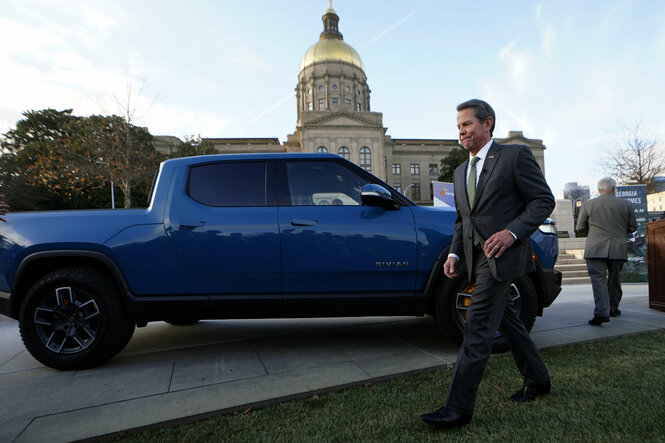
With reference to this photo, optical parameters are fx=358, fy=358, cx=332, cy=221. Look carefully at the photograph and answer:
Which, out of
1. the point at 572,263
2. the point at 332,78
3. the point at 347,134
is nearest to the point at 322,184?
the point at 572,263

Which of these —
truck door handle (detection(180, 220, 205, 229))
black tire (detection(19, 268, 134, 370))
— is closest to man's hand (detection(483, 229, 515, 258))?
truck door handle (detection(180, 220, 205, 229))

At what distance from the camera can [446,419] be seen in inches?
75.7

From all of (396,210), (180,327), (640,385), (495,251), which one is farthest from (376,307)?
(180,327)

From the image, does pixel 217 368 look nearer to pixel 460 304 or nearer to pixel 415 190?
pixel 460 304

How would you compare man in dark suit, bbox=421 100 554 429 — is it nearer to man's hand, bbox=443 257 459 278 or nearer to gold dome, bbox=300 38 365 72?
→ man's hand, bbox=443 257 459 278

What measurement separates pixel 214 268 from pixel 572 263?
1380 cm

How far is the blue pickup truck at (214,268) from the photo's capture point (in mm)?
3041

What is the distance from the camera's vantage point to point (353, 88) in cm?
8069

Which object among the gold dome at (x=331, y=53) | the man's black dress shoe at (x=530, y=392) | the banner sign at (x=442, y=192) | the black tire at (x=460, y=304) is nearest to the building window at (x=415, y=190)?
the gold dome at (x=331, y=53)

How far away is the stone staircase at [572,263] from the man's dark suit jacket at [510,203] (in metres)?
9.36

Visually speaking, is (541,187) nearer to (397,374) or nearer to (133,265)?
(397,374)

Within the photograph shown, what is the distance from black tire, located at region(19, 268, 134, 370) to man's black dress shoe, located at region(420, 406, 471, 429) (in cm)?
262

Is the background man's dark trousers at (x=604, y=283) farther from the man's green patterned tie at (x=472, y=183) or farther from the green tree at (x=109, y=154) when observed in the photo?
the green tree at (x=109, y=154)

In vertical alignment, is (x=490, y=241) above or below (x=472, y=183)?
below
